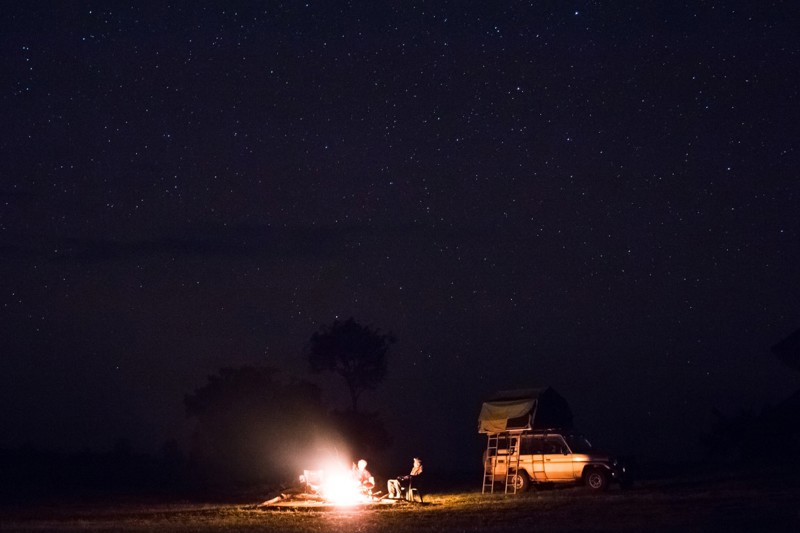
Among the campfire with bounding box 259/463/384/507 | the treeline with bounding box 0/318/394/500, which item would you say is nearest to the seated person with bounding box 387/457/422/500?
the campfire with bounding box 259/463/384/507

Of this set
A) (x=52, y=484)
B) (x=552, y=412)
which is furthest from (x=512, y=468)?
(x=52, y=484)

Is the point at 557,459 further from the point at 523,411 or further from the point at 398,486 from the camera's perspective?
the point at 398,486

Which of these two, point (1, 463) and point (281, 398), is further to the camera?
point (281, 398)

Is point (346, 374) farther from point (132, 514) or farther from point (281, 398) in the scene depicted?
point (132, 514)

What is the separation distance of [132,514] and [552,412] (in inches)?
561

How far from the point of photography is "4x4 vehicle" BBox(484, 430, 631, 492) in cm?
3306

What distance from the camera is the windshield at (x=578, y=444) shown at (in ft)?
111

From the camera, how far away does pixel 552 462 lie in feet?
112

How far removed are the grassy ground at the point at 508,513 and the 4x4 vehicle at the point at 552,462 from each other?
1.54 feet

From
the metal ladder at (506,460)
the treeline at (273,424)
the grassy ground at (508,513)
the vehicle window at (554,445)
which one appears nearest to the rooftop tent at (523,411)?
the metal ladder at (506,460)

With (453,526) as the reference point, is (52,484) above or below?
above

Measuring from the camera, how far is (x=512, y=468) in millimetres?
34906

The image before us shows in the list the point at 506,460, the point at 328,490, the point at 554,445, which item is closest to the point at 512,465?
the point at 506,460

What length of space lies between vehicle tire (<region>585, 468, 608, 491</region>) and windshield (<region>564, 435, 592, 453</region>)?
2.52 feet
